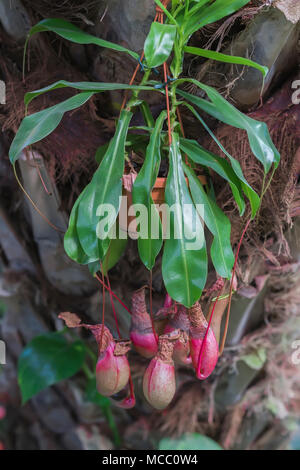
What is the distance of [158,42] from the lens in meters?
0.68

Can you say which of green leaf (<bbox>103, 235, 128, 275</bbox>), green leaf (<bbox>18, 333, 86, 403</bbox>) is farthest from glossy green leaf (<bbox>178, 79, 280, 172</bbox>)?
green leaf (<bbox>18, 333, 86, 403</bbox>)

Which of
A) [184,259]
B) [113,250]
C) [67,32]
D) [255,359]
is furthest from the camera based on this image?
[255,359]

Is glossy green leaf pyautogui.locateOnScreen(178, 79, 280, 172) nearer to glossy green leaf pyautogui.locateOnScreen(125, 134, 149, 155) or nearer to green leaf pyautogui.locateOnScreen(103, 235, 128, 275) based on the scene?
glossy green leaf pyautogui.locateOnScreen(125, 134, 149, 155)

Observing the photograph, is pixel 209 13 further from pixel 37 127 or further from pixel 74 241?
pixel 74 241

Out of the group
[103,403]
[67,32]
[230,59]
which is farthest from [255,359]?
[67,32]

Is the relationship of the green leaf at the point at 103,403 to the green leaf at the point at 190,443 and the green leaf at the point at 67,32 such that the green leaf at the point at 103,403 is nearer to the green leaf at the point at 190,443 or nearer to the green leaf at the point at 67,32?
the green leaf at the point at 190,443

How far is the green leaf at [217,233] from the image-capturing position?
723 mm

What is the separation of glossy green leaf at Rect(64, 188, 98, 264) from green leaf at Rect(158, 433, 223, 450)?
0.89 m

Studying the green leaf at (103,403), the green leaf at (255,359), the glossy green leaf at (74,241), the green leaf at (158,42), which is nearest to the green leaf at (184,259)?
the glossy green leaf at (74,241)

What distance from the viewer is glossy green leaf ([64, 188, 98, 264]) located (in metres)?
0.73

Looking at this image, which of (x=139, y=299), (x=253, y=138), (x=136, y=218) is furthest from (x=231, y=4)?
(x=139, y=299)

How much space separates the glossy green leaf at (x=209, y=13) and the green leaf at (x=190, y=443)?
1260mm

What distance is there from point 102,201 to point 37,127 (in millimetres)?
193

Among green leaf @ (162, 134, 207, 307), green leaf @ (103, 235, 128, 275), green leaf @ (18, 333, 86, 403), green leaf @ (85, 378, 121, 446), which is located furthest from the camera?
green leaf @ (85, 378, 121, 446)
